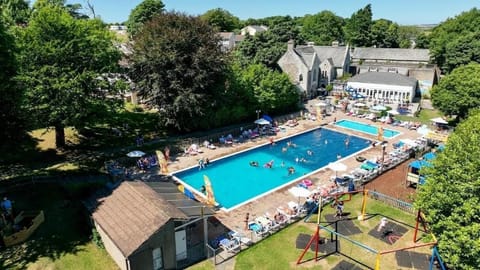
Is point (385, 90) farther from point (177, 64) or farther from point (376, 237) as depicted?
point (376, 237)

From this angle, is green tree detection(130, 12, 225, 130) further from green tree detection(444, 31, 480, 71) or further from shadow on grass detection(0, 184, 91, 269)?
green tree detection(444, 31, 480, 71)

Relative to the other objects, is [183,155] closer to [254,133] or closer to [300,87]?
[254,133]

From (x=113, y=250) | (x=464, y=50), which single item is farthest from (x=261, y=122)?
(x=464, y=50)

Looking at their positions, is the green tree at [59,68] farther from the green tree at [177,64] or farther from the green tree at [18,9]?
the green tree at [18,9]

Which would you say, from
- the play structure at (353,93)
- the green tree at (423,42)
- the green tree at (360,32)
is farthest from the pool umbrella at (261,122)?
the green tree at (423,42)

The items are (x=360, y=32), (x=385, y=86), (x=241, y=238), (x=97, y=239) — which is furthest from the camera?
(x=360, y=32)

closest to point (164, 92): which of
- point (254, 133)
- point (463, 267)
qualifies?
point (254, 133)
